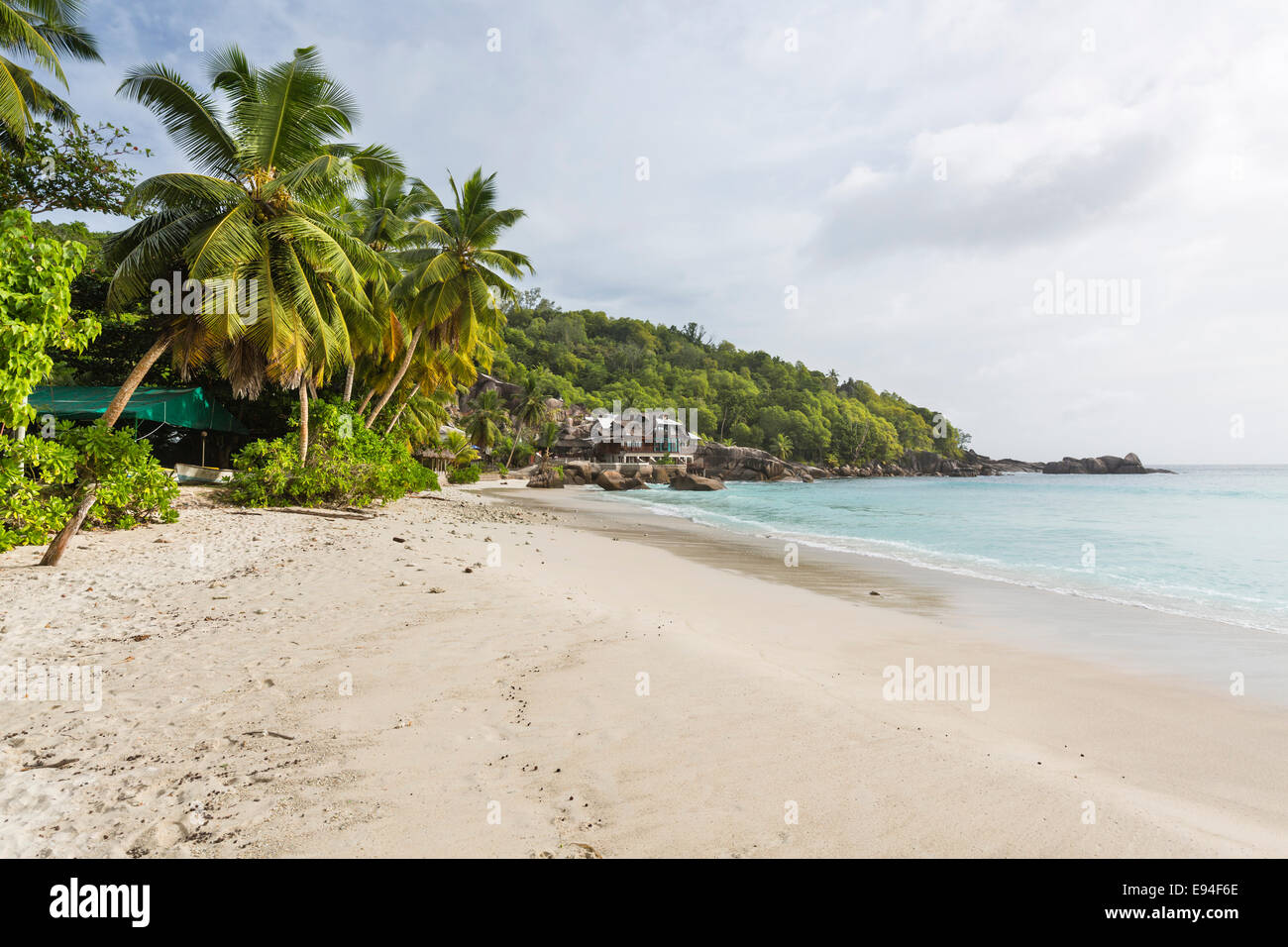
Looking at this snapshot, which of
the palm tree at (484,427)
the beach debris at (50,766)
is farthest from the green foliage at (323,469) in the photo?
the palm tree at (484,427)

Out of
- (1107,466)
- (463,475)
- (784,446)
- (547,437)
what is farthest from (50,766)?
(1107,466)

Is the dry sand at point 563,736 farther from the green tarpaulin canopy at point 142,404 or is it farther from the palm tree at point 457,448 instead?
the palm tree at point 457,448

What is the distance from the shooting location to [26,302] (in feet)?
21.1

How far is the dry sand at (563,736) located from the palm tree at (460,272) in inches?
613

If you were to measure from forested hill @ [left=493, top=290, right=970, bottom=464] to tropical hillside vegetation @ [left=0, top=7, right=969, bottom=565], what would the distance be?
75348 mm

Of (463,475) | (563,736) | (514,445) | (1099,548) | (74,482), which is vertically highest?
(514,445)

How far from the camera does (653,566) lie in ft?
39.4

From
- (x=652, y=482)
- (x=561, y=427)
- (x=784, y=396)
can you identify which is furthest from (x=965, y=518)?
(x=784, y=396)

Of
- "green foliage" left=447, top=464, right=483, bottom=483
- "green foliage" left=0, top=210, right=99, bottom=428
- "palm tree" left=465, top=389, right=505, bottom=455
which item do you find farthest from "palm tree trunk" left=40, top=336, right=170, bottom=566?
"palm tree" left=465, top=389, right=505, bottom=455

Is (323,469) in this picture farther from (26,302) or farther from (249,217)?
(26,302)

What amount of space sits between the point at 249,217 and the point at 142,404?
33.8ft

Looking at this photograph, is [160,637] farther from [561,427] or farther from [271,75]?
[561,427]
